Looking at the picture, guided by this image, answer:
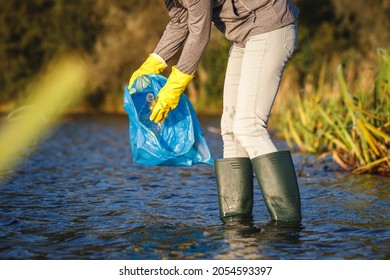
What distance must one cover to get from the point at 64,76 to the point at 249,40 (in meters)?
22.7

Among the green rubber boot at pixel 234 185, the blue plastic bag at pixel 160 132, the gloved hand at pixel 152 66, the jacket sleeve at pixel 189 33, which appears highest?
the jacket sleeve at pixel 189 33

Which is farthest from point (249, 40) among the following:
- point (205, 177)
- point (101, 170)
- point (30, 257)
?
point (101, 170)

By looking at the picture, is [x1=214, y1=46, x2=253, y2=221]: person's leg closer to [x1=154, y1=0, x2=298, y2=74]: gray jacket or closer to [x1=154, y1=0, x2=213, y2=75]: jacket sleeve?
[x1=154, y1=0, x2=298, y2=74]: gray jacket

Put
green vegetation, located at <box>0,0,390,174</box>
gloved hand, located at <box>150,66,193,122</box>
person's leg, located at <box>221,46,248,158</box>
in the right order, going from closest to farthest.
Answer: gloved hand, located at <box>150,66,193,122</box> < person's leg, located at <box>221,46,248,158</box> < green vegetation, located at <box>0,0,390,174</box>

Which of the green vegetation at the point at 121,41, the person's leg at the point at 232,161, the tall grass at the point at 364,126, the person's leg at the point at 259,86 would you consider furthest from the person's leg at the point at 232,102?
the green vegetation at the point at 121,41

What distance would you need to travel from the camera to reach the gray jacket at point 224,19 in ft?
15.5

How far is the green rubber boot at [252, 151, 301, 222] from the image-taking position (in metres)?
4.96

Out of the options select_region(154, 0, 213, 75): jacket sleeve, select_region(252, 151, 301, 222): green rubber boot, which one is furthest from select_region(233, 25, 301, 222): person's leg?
select_region(154, 0, 213, 75): jacket sleeve

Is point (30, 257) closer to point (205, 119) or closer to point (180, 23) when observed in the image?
point (180, 23)

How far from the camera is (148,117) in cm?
545

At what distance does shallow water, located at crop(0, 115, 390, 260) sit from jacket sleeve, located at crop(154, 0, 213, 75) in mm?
1069

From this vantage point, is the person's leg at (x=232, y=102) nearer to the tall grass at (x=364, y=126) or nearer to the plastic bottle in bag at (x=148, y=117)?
the plastic bottle in bag at (x=148, y=117)

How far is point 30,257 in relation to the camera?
4402 mm

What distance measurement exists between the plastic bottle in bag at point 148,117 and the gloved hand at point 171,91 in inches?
16.4
